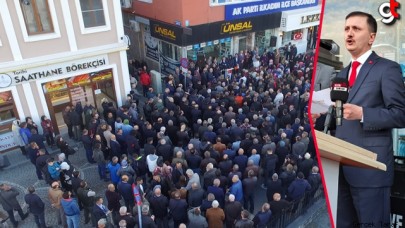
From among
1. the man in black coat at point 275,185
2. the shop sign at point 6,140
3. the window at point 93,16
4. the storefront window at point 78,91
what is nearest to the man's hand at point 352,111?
the man in black coat at point 275,185

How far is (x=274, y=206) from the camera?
304 inches

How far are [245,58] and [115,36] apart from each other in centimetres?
849

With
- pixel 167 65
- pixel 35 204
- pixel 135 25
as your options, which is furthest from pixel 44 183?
pixel 135 25

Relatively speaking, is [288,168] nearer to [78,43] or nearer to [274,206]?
[274,206]

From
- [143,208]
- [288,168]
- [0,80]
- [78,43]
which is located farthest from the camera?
[78,43]

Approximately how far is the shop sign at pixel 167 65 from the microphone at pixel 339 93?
1717cm

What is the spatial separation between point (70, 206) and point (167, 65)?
41.5ft

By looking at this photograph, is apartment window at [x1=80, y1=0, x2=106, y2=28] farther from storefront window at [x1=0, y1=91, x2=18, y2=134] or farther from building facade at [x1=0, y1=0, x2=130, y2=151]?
storefront window at [x1=0, y1=91, x2=18, y2=134]

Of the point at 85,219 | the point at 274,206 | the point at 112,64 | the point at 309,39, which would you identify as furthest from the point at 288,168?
the point at 309,39

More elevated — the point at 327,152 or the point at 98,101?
the point at 327,152

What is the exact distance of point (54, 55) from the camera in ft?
39.8

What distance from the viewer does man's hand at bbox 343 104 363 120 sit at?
68.0 inches

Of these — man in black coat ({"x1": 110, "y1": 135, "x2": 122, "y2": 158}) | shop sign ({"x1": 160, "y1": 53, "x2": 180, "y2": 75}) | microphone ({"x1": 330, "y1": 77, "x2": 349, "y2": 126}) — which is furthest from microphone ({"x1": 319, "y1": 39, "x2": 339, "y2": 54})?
shop sign ({"x1": 160, "y1": 53, "x2": 180, "y2": 75})

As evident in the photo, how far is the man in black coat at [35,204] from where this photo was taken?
7848 millimetres
